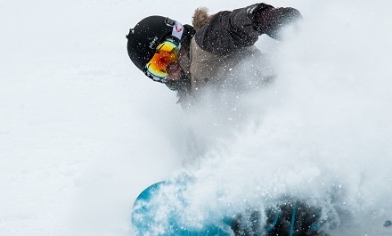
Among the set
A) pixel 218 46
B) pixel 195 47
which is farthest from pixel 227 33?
pixel 195 47

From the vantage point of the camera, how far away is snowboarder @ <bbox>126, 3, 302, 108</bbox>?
355cm

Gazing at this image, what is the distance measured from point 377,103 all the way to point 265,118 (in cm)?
63

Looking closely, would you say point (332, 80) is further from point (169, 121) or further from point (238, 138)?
point (169, 121)

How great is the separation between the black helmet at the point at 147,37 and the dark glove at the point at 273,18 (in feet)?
2.03

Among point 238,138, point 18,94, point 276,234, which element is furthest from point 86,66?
point 276,234

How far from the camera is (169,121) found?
4691mm

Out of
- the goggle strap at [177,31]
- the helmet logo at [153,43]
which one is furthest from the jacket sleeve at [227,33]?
the helmet logo at [153,43]

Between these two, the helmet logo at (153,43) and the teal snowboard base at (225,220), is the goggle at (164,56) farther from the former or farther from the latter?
the teal snowboard base at (225,220)

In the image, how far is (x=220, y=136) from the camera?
3.77 metres

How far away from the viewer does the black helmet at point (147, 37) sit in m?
3.67

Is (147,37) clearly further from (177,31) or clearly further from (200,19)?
(200,19)

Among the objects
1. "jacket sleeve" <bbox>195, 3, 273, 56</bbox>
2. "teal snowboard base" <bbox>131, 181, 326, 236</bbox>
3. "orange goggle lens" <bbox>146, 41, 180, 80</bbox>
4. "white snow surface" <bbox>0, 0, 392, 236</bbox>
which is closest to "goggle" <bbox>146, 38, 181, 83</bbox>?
"orange goggle lens" <bbox>146, 41, 180, 80</bbox>

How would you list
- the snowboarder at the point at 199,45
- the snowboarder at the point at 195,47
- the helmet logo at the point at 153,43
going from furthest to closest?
the helmet logo at the point at 153,43 < the snowboarder at the point at 195,47 < the snowboarder at the point at 199,45

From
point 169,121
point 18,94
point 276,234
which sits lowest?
point 18,94
